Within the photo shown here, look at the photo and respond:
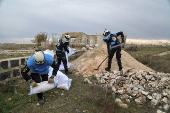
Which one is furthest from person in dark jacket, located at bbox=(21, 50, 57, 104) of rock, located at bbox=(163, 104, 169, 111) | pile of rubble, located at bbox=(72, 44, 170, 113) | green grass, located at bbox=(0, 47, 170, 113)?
rock, located at bbox=(163, 104, 169, 111)

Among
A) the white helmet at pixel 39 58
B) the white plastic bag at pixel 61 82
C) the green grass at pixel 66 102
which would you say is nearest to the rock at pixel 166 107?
the green grass at pixel 66 102

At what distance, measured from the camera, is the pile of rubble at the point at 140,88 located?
313 cm

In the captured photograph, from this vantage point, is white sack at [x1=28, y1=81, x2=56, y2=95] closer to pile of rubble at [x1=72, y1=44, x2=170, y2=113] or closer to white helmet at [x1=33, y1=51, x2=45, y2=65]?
white helmet at [x1=33, y1=51, x2=45, y2=65]

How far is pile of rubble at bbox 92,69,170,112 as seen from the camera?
3132 millimetres

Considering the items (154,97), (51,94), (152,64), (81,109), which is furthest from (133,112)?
(152,64)

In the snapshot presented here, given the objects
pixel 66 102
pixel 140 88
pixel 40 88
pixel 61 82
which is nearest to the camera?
pixel 40 88

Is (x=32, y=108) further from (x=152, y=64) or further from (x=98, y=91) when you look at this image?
(x=152, y=64)

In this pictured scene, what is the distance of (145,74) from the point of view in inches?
163

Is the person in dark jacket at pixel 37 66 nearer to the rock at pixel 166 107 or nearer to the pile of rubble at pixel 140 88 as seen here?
the pile of rubble at pixel 140 88

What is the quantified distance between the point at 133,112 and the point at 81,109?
111 centimetres

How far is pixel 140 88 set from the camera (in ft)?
11.7

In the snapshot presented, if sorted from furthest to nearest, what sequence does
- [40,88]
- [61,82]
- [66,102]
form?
[61,82]
[66,102]
[40,88]

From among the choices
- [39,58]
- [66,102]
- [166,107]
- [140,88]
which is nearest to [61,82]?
[66,102]

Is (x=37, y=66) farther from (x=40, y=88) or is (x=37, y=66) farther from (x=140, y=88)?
(x=140, y=88)
